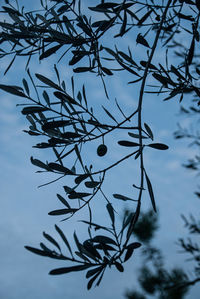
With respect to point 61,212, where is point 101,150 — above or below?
above

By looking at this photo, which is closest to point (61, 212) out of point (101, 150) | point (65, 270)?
point (101, 150)

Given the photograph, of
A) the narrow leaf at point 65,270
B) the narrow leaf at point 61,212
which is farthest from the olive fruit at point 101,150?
the narrow leaf at point 65,270

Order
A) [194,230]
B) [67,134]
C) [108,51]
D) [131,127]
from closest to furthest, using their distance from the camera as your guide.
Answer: [131,127]
[67,134]
[108,51]
[194,230]

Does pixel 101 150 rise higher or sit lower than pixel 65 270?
higher

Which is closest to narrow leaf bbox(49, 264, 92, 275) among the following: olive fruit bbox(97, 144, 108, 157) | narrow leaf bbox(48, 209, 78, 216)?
narrow leaf bbox(48, 209, 78, 216)

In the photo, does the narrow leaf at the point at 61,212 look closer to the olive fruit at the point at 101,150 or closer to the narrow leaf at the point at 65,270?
the olive fruit at the point at 101,150

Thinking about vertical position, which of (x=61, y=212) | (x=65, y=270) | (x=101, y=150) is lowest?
(x=65, y=270)

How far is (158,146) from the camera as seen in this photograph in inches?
51.4

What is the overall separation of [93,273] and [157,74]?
2.71 feet

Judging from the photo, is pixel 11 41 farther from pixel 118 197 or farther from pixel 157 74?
pixel 118 197

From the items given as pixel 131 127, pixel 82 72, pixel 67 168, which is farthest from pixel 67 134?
pixel 82 72

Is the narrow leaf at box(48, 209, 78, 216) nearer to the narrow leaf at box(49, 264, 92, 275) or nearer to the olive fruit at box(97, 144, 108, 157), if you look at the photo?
the olive fruit at box(97, 144, 108, 157)

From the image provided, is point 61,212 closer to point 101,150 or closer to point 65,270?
point 101,150

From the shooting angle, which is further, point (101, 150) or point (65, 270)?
point (101, 150)
